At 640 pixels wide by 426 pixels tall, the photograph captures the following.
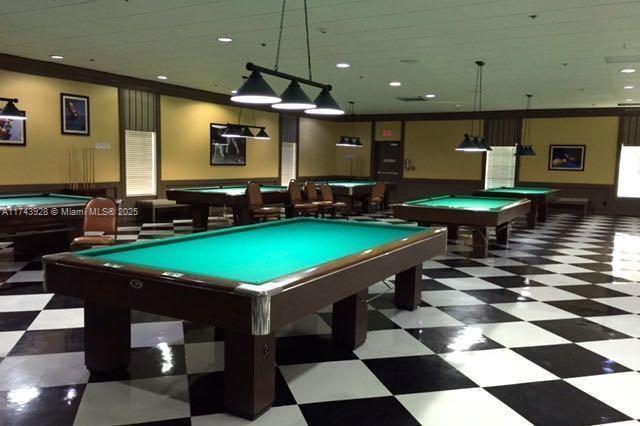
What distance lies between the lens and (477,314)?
14.1ft

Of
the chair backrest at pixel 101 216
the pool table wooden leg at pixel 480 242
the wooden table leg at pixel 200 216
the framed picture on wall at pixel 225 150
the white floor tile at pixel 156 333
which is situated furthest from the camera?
the framed picture on wall at pixel 225 150

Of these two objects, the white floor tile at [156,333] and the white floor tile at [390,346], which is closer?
the white floor tile at [390,346]

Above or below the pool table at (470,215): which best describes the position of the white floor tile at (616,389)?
below

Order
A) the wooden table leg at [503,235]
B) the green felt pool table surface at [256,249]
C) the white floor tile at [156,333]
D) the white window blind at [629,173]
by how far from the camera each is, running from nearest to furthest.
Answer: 1. the green felt pool table surface at [256,249]
2. the white floor tile at [156,333]
3. the wooden table leg at [503,235]
4. the white window blind at [629,173]

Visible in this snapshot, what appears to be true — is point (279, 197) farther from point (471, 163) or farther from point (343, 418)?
point (471, 163)

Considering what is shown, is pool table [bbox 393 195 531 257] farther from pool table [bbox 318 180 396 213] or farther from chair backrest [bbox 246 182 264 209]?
pool table [bbox 318 180 396 213]

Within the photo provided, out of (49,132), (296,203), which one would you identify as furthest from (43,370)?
(49,132)

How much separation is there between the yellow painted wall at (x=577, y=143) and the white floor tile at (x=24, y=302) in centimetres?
1291

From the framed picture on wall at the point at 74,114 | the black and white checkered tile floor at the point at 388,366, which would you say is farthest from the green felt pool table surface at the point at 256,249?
the framed picture on wall at the point at 74,114

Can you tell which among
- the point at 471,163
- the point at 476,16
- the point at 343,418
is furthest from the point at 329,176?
the point at 343,418

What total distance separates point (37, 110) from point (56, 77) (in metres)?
0.69

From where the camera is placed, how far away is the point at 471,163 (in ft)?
48.9

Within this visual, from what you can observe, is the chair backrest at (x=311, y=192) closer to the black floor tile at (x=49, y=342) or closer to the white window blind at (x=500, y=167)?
the black floor tile at (x=49, y=342)

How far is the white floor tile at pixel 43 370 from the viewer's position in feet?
9.26
